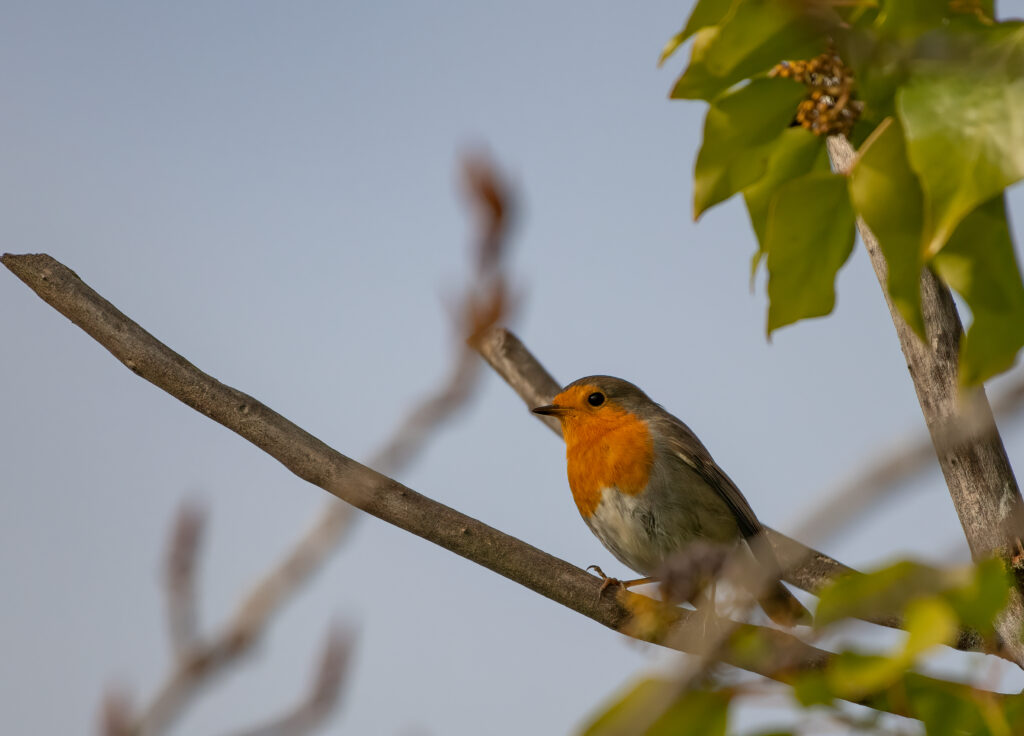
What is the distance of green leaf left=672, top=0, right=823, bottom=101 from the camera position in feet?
4.24

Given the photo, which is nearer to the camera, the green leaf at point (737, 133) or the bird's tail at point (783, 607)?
the green leaf at point (737, 133)

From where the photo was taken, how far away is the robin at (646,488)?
375 cm

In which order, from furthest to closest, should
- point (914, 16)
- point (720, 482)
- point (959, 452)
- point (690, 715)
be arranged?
1. point (720, 482)
2. point (959, 452)
3. point (914, 16)
4. point (690, 715)

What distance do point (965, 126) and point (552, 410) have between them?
319 cm

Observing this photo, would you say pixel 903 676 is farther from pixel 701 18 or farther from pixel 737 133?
pixel 701 18

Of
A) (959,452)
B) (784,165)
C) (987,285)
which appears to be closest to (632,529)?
(959,452)

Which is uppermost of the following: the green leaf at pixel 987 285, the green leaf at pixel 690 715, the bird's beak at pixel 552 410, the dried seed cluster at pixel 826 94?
the bird's beak at pixel 552 410

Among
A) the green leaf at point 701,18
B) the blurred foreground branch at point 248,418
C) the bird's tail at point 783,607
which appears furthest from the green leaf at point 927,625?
the bird's tail at point 783,607

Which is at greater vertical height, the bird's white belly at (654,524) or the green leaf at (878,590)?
the bird's white belly at (654,524)

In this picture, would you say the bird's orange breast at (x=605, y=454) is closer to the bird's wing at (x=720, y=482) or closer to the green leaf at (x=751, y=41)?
the bird's wing at (x=720, y=482)

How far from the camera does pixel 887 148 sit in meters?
1.27

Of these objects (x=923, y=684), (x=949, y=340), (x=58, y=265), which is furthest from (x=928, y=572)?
(x=58, y=265)

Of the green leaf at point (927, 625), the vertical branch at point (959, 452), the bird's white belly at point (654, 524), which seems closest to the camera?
the green leaf at point (927, 625)

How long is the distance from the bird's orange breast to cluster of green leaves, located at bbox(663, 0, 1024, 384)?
2.25m
